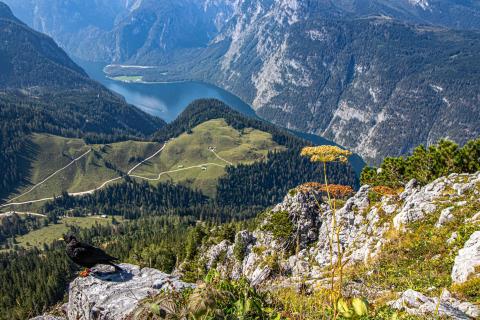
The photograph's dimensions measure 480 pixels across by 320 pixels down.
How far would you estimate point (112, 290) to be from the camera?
43.0ft

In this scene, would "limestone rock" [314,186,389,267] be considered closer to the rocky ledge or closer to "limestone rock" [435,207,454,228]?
"limestone rock" [435,207,454,228]

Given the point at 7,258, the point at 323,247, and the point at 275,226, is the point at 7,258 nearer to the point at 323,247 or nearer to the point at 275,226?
the point at 275,226

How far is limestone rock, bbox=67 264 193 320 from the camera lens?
11719 millimetres

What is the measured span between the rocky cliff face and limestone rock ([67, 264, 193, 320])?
2.41 m

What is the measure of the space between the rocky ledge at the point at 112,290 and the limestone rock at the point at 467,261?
42.9ft

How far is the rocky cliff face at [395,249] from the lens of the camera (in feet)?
41.9

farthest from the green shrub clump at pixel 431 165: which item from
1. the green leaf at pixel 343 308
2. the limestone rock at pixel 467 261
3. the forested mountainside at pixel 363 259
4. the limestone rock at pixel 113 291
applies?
the green leaf at pixel 343 308

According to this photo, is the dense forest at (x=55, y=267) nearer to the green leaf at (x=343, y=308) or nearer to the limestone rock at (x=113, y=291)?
the limestone rock at (x=113, y=291)

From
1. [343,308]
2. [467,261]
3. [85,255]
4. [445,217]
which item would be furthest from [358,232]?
[343,308]

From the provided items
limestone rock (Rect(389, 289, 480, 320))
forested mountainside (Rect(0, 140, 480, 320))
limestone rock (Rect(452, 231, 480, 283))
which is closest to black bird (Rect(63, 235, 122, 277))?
forested mountainside (Rect(0, 140, 480, 320))

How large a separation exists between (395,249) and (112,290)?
67.1 ft

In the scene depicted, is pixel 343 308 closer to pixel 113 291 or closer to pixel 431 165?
pixel 113 291

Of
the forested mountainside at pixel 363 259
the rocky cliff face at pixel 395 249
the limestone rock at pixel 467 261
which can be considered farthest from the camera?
the limestone rock at pixel 467 261

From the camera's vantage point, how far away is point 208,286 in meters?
7.78
